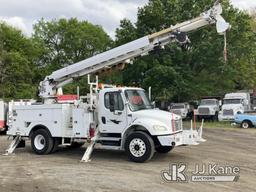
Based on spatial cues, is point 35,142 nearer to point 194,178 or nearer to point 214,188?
point 194,178

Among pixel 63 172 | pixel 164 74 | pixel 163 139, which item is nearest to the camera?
pixel 63 172

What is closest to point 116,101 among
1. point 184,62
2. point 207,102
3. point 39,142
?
point 39,142

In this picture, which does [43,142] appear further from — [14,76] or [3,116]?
[14,76]

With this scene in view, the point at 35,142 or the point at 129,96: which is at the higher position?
the point at 129,96

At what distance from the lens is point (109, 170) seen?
11.6 m

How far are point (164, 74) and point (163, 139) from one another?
26.2m

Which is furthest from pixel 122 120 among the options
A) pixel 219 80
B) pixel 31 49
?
pixel 31 49

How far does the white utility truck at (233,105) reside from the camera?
35219 millimetres

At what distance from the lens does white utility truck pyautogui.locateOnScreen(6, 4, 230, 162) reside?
42.2ft

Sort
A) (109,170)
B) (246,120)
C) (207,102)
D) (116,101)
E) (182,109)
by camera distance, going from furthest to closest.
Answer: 1. (182,109)
2. (207,102)
3. (246,120)
4. (116,101)
5. (109,170)

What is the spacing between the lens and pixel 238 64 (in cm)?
4259

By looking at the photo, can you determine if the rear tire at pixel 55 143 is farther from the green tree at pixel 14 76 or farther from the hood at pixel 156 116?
the green tree at pixel 14 76

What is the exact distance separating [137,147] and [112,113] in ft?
5.14

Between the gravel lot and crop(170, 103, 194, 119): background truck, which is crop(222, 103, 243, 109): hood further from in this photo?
the gravel lot
